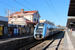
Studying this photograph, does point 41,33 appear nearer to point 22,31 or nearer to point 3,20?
point 3,20

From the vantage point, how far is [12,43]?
36.7 ft

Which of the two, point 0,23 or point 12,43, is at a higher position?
point 0,23

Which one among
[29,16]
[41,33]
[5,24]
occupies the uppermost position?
[29,16]

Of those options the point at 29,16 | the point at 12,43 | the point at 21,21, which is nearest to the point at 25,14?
the point at 29,16

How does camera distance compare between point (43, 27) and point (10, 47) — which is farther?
point (43, 27)

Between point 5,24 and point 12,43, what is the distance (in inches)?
302

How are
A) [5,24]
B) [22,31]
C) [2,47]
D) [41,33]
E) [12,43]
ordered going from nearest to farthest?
[2,47] → [12,43] → [41,33] → [5,24] → [22,31]

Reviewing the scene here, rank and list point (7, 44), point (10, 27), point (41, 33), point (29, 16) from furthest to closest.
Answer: point (29, 16) < point (10, 27) < point (41, 33) < point (7, 44)

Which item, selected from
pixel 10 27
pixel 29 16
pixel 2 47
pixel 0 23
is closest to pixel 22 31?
pixel 10 27

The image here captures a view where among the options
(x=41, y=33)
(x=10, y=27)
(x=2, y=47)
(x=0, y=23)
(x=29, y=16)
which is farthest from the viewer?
(x=29, y=16)

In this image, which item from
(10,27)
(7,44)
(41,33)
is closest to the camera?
(7,44)

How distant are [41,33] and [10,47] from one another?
5387 mm

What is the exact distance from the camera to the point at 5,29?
17.9 meters

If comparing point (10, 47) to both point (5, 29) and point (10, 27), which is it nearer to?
point (5, 29)
